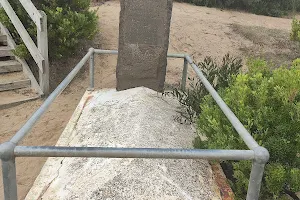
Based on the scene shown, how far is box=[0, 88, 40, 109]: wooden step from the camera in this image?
584 centimetres

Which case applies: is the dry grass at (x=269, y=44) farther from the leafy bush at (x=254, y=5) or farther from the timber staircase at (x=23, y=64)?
the timber staircase at (x=23, y=64)

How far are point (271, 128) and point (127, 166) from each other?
3.58 feet

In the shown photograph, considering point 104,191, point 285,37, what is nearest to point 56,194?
point 104,191

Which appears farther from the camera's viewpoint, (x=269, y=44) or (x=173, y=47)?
(x=269, y=44)

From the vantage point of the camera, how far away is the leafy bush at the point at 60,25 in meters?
6.70

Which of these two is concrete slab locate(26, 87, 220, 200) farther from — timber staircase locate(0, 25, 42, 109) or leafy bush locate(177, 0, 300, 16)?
leafy bush locate(177, 0, 300, 16)

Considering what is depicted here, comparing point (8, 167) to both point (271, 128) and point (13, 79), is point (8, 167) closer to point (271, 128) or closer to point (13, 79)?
point (271, 128)

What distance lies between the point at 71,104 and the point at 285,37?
18.0ft

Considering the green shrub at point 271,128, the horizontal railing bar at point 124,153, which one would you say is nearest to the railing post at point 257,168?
the horizontal railing bar at point 124,153

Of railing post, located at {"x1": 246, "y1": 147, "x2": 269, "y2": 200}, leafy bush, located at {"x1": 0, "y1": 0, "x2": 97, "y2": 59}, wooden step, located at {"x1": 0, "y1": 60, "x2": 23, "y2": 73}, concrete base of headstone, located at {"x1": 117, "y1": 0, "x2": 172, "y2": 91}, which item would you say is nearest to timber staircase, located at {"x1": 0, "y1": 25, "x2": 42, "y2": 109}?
wooden step, located at {"x1": 0, "y1": 60, "x2": 23, "y2": 73}

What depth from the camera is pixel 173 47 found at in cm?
814

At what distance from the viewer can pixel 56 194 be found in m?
2.74

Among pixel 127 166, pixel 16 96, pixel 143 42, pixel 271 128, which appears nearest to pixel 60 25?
pixel 16 96

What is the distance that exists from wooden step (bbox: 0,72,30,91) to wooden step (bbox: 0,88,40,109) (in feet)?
0.23
